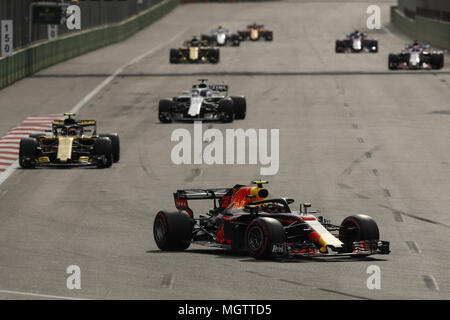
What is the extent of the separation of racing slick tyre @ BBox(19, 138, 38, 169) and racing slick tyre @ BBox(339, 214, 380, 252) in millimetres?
14765

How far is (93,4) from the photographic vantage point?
8569 cm

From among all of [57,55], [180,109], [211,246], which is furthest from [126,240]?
[57,55]

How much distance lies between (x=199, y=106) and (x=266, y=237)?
80.2ft

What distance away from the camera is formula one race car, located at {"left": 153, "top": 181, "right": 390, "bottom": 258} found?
64.8ft

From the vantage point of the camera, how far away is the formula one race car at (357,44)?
74375mm

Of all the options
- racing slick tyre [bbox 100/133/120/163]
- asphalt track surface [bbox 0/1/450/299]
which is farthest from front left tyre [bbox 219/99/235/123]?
racing slick tyre [bbox 100/133/120/163]

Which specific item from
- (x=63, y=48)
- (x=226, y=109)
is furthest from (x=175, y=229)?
(x=63, y=48)

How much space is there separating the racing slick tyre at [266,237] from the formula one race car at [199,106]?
2341cm

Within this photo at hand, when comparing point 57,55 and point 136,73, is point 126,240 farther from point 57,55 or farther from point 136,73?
point 57,55

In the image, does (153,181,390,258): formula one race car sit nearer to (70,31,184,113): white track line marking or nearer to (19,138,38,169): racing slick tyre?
(19,138,38,169): racing slick tyre

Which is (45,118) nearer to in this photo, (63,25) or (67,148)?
(67,148)

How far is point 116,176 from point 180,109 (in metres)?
11.8

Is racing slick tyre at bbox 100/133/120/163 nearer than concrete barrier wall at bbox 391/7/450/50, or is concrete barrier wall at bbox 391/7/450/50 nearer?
racing slick tyre at bbox 100/133/120/163

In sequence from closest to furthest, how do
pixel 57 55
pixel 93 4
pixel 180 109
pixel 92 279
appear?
pixel 92 279
pixel 180 109
pixel 57 55
pixel 93 4
